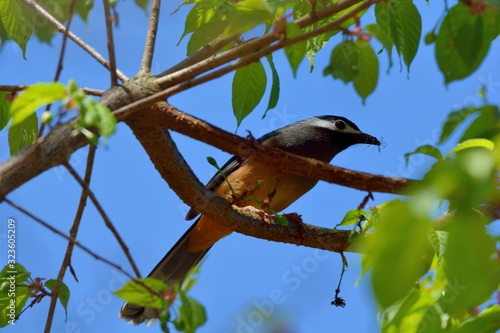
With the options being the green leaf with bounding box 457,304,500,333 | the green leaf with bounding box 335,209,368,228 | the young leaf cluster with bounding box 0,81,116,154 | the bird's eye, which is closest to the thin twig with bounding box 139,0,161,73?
the young leaf cluster with bounding box 0,81,116,154

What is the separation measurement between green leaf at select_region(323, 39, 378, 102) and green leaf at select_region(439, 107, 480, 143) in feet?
3.03

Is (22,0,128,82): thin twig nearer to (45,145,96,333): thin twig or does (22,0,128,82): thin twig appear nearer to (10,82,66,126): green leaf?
(45,145,96,333): thin twig

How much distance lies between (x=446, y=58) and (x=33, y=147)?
1596 mm

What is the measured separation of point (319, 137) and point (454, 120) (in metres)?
3.82

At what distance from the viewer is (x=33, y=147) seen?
2488 mm

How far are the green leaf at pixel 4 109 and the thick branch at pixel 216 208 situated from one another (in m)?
1.09

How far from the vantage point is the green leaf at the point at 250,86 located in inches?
138

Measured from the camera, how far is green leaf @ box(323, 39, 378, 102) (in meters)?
2.96

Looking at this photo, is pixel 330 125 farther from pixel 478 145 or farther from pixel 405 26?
pixel 478 145

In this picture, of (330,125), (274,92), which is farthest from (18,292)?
(330,125)

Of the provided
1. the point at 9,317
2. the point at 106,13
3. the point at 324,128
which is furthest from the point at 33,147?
the point at 324,128

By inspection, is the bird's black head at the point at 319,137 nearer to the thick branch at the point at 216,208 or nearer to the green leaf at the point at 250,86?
the thick branch at the point at 216,208

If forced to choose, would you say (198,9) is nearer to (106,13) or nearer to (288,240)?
(106,13)

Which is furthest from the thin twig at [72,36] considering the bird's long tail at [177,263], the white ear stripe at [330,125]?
the white ear stripe at [330,125]
